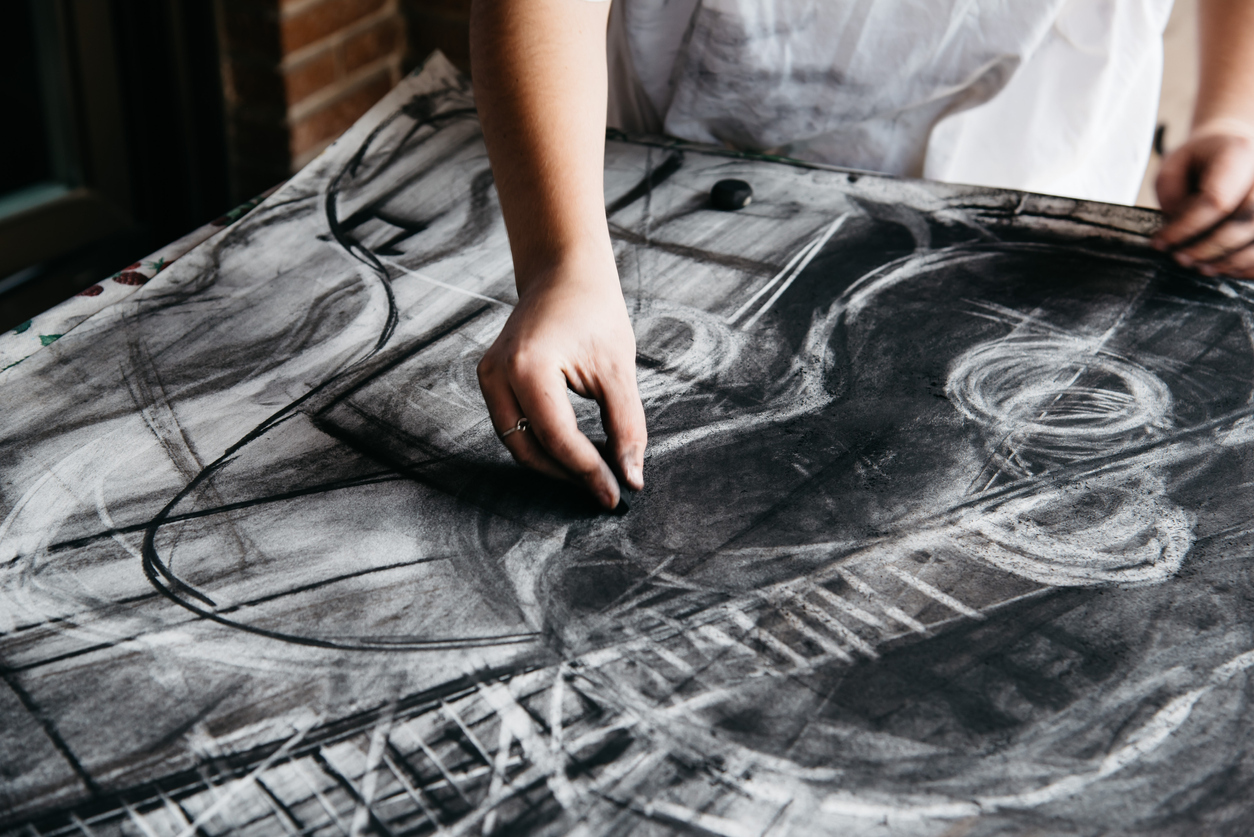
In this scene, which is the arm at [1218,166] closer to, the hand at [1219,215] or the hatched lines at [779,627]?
the hand at [1219,215]

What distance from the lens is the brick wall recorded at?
5.63ft

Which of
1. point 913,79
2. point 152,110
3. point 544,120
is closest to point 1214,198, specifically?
point 913,79

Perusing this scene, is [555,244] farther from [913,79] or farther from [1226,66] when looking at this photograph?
[1226,66]

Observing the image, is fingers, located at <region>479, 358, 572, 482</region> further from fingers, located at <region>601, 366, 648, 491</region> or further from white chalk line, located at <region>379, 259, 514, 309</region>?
white chalk line, located at <region>379, 259, 514, 309</region>

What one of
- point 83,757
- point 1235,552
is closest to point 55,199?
point 83,757

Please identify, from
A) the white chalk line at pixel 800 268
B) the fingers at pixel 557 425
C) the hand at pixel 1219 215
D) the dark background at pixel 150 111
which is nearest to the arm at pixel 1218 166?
the hand at pixel 1219 215

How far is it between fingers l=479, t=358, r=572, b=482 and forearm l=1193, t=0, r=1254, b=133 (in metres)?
0.76

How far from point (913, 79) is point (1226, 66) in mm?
311

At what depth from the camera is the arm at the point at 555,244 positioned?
65cm

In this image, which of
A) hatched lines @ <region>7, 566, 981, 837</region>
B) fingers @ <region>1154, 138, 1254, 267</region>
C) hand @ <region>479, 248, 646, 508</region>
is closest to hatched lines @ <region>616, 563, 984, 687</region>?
hatched lines @ <region>7, 566, 981, 837</region>

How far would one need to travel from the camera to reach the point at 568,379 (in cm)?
67

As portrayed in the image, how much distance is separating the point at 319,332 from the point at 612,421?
295 mm

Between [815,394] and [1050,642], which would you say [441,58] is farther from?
[1050,642]

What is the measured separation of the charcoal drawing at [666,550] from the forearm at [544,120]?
12cm
